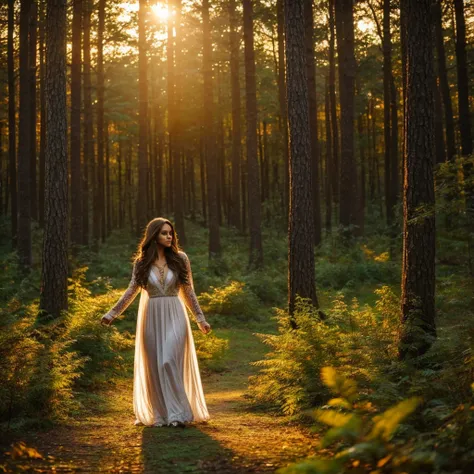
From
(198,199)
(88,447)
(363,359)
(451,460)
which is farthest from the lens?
(198,199)

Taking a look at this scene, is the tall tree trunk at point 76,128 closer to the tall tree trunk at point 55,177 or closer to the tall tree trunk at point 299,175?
A: the tall tree trunk at point 55,177

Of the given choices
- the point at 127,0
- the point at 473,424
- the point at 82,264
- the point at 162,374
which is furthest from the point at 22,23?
the point at 473,424

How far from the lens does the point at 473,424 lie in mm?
4738

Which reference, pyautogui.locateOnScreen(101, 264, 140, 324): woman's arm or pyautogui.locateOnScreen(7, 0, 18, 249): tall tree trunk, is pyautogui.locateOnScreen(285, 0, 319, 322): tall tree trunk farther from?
pyautogui.locateOnScreen(7, 0, 18, 249): tall tree trunk

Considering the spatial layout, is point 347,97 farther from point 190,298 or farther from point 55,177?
point 190,298

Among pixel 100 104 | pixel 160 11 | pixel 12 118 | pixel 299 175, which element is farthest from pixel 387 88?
pixel 299 175

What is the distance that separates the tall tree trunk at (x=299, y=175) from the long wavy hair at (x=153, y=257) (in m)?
4.26

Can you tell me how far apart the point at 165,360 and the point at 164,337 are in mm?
309

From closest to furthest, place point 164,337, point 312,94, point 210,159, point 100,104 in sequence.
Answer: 1. point 164,337
2. point 210,159
3. point 312,94
4. point 100,104

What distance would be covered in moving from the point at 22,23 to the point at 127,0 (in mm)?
5070

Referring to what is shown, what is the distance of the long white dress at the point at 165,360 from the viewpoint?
8.22 metres

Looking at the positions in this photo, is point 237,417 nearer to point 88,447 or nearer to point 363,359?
point 363,359

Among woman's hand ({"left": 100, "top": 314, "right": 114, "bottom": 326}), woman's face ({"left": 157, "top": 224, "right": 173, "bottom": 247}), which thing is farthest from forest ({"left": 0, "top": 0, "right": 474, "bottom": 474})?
woman's face ({"left": 157, "top": 224, "right": 173, "bottom": 247})

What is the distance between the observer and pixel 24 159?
22.1 metres
